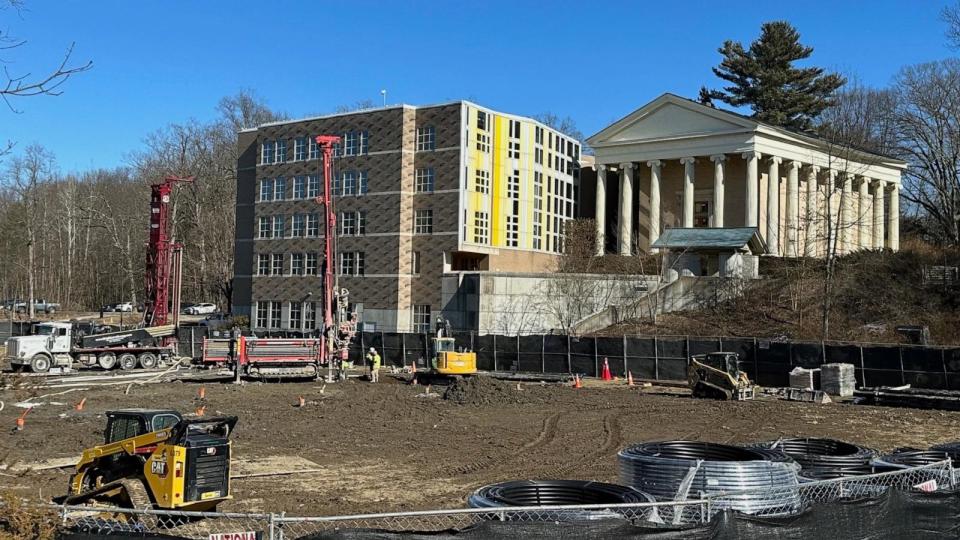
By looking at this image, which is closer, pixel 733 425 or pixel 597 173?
pixel 733 425

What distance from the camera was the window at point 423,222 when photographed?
60844 millimetres

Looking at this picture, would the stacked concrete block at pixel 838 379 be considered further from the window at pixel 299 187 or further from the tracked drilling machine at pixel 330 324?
the window at pixel 299 187

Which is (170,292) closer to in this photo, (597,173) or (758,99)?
(597,173)

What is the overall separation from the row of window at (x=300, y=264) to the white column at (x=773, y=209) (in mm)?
29966

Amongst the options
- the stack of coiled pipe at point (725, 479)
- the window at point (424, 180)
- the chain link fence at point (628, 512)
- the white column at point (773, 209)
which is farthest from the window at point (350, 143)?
the stack of coiled pipe at point (725, 479)

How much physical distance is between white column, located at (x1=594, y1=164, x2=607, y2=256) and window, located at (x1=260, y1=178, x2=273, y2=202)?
1036 inches

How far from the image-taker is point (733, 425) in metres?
26.5

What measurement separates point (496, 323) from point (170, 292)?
66.2 ft

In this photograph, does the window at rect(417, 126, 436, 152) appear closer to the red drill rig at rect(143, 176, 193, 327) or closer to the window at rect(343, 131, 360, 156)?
the window at rect(343, 131, 360, 156)

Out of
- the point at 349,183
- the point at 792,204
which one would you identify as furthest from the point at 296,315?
the point at 792,204

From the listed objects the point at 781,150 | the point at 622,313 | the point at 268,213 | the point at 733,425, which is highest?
the point at 781,150

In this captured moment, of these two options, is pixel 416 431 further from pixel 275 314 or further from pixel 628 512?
pixel 275 314

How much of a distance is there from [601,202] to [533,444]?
4801 centimetres

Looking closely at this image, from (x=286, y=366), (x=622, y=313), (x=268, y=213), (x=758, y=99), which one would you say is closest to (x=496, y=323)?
(x=622, y=313)
